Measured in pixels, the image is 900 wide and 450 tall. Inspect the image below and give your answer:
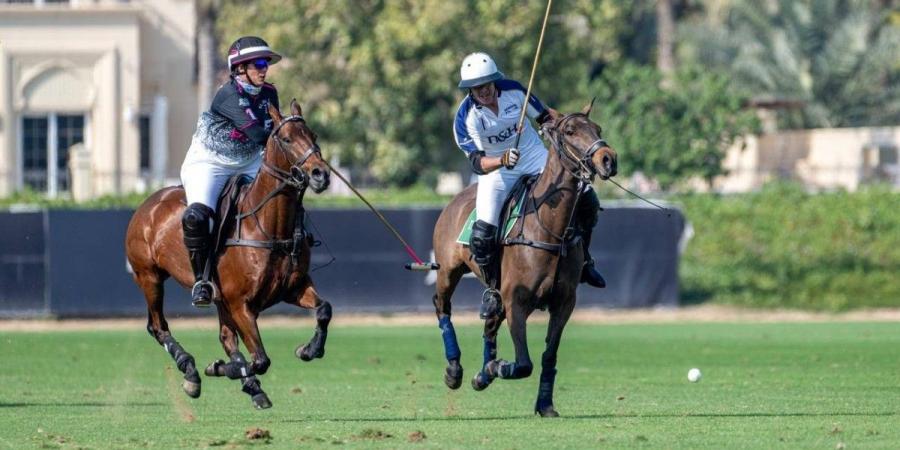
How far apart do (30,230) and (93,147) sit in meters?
16.6

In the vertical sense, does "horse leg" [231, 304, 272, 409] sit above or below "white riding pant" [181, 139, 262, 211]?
below

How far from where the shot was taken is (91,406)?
14984 mm

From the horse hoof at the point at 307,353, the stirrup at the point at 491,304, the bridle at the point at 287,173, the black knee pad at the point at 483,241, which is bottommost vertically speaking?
the horse hoof at the point at 307,353

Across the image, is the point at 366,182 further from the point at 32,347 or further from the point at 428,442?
the point at 428,442

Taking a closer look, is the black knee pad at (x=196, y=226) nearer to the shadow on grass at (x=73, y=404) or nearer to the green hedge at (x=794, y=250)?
the shadow on grass at (x=73, y=404)

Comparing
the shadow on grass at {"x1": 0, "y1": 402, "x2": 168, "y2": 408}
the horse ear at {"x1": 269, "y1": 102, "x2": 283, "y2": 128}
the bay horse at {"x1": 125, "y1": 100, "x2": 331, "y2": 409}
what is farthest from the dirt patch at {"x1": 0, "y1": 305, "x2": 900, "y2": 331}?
the horse ear at {"x1": 269, "y1": 102, "x2": 283, "y2": 128}

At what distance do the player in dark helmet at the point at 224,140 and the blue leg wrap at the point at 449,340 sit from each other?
85.8 inches

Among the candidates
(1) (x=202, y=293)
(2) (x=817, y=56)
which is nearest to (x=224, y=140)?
(1) (x=202, y=293)

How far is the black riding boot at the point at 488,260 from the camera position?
1376 centimetres

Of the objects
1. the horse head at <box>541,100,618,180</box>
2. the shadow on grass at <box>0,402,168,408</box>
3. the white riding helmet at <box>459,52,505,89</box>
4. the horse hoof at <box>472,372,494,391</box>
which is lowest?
the shadow on grass at <box>0,402,168,408</box>

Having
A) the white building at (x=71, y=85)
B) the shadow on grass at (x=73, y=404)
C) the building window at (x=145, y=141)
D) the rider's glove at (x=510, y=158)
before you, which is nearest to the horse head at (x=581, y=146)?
the rider's glove at (x=510, y=158)

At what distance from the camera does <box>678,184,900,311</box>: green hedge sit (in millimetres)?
30609

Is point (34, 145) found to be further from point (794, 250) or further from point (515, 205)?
point (515, 205)

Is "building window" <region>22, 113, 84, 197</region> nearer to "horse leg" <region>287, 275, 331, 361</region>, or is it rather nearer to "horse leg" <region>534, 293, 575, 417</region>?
Result: "horse leg" <region>287, 275, 331, 361</region>
